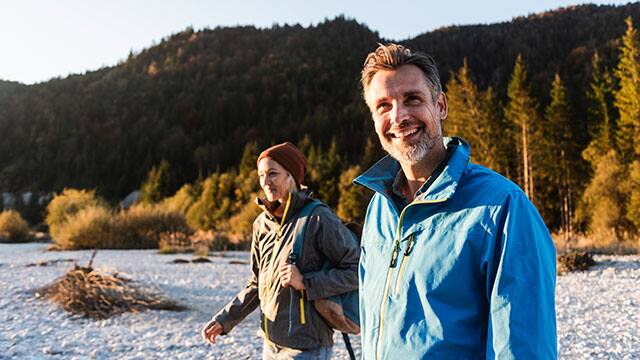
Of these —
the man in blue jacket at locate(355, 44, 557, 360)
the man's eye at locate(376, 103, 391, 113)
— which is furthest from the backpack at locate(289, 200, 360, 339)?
the man's eye at locate(376, 103, 391, 113)

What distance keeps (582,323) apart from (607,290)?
309cm

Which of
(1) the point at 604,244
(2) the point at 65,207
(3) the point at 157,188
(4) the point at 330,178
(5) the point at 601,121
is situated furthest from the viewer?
(3) the point at 157,188

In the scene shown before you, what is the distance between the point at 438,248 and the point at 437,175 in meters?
0.27

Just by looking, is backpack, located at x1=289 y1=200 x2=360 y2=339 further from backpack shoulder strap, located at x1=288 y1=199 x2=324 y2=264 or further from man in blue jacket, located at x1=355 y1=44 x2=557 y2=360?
man in blue jacket, located at x1=355 y1=44 x2=557 y2=360

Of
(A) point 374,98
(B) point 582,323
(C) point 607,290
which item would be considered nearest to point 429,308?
(A) point 374,98

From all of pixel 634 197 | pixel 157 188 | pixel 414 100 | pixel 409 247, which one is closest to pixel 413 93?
pixel 414 100

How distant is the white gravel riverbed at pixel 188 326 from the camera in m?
5.91

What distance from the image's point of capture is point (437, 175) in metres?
1.53

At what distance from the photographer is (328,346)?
2609 millimetres

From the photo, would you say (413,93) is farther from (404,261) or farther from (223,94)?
(223,94)

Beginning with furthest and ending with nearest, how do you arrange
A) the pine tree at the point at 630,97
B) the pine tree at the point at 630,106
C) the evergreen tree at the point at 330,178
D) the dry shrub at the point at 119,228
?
the evergreen tree at the point at 330,178
the pine tree at the point at 630,97
the pine tree at the point at 630,106
the dry shrub at the point at 119,228

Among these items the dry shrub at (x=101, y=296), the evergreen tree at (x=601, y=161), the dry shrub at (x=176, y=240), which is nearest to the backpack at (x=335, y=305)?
the dry shrub at (x=101, y=296)

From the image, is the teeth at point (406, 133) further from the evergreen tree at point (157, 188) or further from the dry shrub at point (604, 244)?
the evergreen tree at point (157, 188)

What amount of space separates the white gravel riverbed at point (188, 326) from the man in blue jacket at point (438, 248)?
468cm
